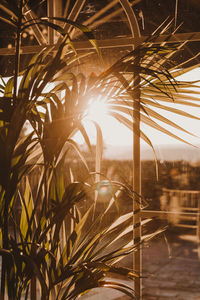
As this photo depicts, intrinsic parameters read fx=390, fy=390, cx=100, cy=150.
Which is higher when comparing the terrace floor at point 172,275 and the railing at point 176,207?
the railing at point 176,207

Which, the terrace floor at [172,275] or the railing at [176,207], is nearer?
the railing at [176,207]

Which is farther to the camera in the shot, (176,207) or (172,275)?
(172,275)

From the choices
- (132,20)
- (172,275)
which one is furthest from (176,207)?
(172,275)

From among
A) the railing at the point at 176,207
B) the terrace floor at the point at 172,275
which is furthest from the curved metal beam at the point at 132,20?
the terrace floor at the point at 172,275

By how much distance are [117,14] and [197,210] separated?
116 cm

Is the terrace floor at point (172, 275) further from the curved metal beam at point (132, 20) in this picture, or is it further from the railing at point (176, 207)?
the curved metal beam at point (132, 20)

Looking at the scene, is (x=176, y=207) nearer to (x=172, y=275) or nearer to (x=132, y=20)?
(x=132, y=20)

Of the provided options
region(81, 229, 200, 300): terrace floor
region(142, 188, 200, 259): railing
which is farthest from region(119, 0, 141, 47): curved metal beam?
region(81, 229, 200, 300): terrace floor

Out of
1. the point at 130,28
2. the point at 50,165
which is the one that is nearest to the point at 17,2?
the point at 50,165

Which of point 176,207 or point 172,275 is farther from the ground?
point 176,207

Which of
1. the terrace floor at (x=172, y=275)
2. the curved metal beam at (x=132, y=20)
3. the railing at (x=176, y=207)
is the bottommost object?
the terrace floor at (x=172, y=275)

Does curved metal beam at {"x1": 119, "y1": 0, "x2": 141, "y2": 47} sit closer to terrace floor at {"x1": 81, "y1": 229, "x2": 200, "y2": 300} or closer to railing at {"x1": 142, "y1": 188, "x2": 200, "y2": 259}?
railing at {"x1": 142, "y1": 188, "x2": 200, "y2": 259}

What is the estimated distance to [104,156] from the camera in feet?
6.98

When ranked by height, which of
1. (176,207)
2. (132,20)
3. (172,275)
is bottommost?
(172,275)
